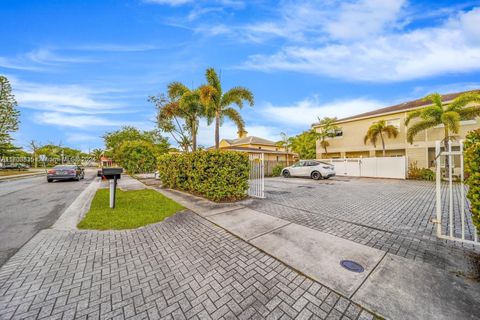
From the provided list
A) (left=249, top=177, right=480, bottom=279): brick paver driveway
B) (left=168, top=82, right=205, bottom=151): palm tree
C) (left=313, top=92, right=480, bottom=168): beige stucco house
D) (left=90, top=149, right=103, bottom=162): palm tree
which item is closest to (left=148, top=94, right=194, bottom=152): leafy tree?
(left=168, top=82, right=205, bottom=151): palm tree

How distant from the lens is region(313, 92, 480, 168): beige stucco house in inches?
620

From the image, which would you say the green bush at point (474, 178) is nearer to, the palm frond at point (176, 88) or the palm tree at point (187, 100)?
the palm tree at point (187, 100)

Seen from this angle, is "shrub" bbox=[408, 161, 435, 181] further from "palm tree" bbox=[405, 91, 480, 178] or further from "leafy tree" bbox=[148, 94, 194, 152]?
"leafy tree" bbox=[148, 94, 194, 152]

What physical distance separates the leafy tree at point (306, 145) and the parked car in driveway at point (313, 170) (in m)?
10.7

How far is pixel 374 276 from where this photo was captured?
2.35 meters

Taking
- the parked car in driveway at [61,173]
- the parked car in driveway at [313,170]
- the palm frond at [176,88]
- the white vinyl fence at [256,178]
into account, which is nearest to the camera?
the white vinyl fence at [256,178]

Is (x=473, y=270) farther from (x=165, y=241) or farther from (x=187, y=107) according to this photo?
(x=187, y=107)

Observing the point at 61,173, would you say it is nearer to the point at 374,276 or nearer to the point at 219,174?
the point at 219,174

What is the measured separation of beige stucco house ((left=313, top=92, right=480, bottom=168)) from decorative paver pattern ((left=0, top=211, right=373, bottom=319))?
20968 millimetres

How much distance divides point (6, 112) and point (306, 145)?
45.1m

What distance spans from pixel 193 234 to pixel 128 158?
74.2 feet

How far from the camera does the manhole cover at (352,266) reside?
8.18ft

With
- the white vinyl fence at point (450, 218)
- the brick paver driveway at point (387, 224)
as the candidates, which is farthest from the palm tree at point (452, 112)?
the white vinyl fence at point (450, 218)

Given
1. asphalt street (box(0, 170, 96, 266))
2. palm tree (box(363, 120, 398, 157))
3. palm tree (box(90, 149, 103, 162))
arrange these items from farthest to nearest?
palm tree (box(90, 149, 103, 162)) → palm tree (box(363, 120, 398, 157)) → asphalt street (box(0, 170, 96, 266))
